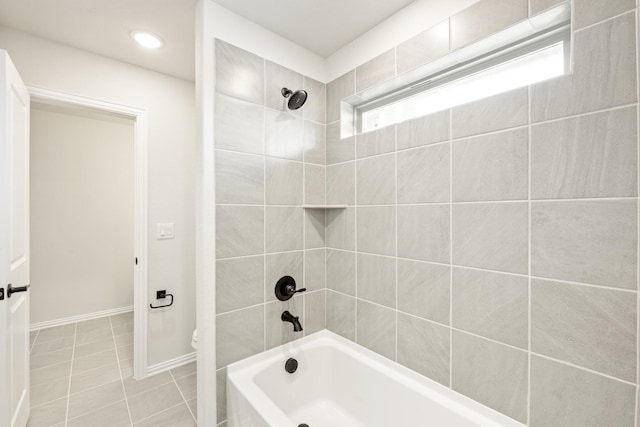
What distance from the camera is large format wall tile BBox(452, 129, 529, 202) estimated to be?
41.8 inches

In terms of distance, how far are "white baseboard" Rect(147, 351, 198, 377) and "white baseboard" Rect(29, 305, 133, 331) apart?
73.7 inches

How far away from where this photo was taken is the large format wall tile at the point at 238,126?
1.45m

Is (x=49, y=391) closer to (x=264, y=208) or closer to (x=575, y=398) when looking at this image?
(x=264, y=208)

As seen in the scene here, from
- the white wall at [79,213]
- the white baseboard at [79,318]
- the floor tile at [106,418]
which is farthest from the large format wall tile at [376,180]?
the white baseboard at [79,318]

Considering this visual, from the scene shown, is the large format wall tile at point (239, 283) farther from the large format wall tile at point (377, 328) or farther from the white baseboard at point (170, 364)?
the white baseboard at point (170, 364)

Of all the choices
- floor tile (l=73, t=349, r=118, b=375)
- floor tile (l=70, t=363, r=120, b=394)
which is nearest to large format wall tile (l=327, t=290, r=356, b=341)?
floor tile (l=70, t=363, r=120, b=394)

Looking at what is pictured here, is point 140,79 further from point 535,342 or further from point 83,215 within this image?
point 535,342

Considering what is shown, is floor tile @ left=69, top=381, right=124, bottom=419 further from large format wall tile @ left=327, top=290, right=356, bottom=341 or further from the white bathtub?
large format wall tile @ left=327, top=290, right=356, bottom=341

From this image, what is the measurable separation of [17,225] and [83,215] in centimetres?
231

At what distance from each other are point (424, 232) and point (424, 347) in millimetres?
575

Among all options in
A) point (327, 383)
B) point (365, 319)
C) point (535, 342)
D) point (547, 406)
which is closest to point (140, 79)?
point (365, 319)

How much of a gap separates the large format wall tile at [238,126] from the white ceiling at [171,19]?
1.64 ft

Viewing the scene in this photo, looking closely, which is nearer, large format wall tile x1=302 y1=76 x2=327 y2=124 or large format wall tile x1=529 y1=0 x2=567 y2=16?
large format wall tile x1=529 y1=0 x2=567 y2=16

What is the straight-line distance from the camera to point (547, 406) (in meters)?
1.00
